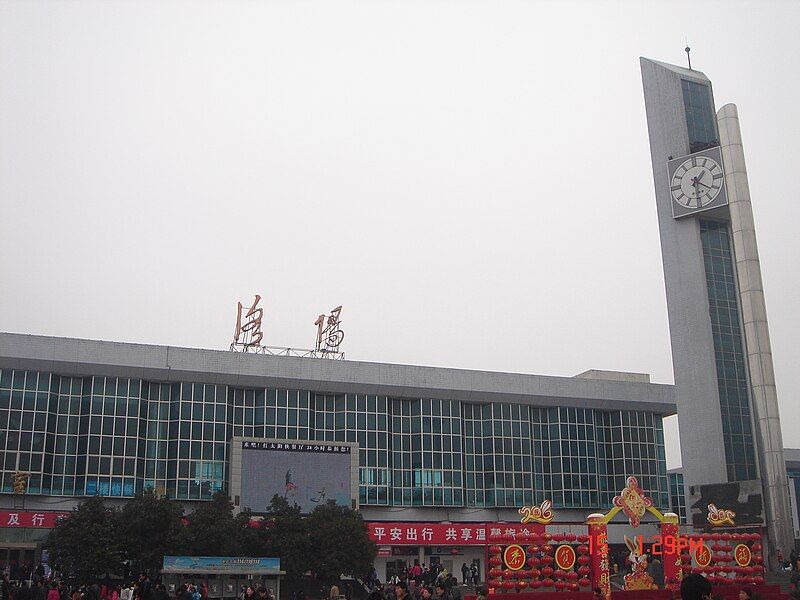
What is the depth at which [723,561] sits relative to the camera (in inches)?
1180

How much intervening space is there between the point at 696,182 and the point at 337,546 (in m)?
28.9

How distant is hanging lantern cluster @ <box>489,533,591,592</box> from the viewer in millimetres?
27281

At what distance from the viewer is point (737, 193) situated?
5244cm

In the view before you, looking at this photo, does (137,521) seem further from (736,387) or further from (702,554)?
(736,387)

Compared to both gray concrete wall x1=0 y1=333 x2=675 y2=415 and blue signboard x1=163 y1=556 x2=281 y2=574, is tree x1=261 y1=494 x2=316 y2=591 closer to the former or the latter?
blue signboard x1=163 y1=556 x2=281 y2=574

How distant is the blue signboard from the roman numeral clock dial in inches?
1202

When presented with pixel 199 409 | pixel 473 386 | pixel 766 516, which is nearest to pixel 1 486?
pixel 199 409

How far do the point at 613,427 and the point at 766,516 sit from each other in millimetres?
22611

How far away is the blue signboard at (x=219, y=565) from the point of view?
4034 cm

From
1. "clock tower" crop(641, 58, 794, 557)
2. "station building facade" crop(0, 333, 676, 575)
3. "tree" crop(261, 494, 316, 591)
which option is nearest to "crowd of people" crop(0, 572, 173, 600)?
"tree" crop(261, 494, 316, 591)

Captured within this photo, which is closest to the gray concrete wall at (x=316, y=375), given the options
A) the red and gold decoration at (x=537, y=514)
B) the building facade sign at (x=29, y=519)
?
the building facade sign at (x=29, y=519)

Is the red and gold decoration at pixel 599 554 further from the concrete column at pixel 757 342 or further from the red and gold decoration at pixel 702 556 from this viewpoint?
the concrete column at pixel 757 342

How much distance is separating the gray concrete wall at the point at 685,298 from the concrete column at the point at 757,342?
7.46ft

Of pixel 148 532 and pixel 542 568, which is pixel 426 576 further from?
pixel 542 568
